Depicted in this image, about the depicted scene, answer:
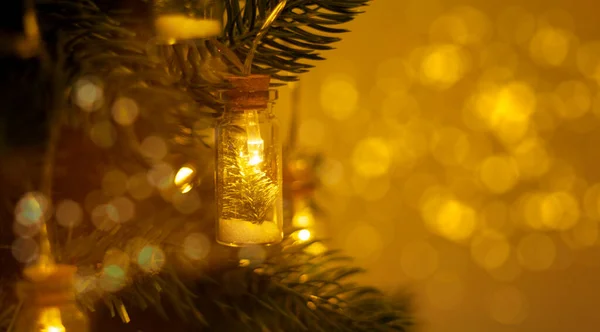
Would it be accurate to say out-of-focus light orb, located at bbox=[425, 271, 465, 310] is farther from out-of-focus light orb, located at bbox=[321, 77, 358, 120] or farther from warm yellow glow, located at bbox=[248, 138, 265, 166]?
warm yellow glow, located at bbox=[248, 138, 265, 166]

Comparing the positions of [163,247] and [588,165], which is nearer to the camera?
[163,247]

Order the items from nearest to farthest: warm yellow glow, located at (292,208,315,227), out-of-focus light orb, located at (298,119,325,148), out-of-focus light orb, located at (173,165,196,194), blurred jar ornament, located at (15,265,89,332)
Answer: blurred jar ornament, located at (15,265,89,332), out-of-focus light orb, located at (173,165,196,194), warm yellow glow, located at (292,208,315,227), out-of-focus light orb, located at (298,119,325,148)

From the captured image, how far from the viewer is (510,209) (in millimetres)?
904

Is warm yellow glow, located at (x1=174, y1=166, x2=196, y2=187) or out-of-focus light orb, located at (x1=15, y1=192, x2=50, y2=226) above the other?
warm yellow glow, located at (x1=174, y1=166, x2=196, y2=187)

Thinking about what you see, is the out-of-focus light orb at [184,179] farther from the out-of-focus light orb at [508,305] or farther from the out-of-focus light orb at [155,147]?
the out-of-focus light orb at [508,305]

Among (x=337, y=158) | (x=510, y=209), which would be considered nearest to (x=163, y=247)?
(x=337, y=158)

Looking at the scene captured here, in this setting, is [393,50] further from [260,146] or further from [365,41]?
[260,146]

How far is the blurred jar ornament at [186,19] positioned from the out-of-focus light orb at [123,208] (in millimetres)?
94

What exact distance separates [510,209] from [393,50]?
27 cm

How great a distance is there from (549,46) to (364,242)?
366 millimetres

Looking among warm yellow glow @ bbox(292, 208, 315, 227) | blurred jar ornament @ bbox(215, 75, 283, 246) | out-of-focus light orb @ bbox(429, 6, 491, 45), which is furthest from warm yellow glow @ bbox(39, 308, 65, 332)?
out-of-focus light orb @ bbox(429, 6, 491, 45)

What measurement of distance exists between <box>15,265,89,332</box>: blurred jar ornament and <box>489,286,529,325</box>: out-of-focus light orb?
72 centimetres

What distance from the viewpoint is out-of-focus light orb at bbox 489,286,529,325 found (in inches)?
35.9

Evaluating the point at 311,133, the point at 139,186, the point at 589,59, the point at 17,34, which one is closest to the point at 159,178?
the point at 139,186
